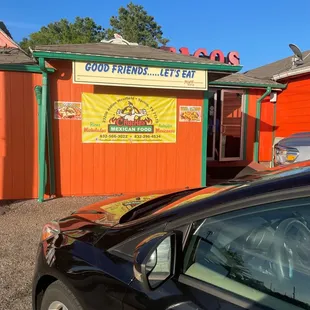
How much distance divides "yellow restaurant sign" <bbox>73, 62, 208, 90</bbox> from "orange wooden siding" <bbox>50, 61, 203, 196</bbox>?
528mm

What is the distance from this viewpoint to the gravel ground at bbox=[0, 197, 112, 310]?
11.8 ft

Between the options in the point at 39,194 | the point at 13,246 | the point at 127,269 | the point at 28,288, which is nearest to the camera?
the point at 127,269

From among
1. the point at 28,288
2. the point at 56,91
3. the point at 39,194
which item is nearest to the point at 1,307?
the point at 28,288

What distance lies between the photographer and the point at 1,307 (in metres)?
3.36

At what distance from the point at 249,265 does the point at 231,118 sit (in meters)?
10.2

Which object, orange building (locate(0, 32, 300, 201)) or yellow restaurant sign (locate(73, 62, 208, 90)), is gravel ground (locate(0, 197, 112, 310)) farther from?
yellow restaurant sign (locate(73, 62, 208, 90))

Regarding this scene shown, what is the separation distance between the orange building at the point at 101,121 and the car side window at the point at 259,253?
5302mm

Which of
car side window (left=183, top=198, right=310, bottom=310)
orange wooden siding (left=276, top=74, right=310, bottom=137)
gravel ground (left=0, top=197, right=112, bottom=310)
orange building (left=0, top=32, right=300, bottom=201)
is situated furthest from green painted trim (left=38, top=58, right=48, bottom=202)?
orange wooden siding (left=276, top=74, right=310, bottom=137)

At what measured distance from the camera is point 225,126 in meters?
11.4

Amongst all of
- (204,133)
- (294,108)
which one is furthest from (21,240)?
(294,108)

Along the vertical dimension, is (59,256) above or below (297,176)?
below

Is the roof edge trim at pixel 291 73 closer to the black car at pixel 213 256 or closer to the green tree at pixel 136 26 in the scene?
the black car at pixel 213 256

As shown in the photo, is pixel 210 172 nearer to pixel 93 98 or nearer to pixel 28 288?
pixel 93 98

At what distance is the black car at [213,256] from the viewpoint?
152 cm
